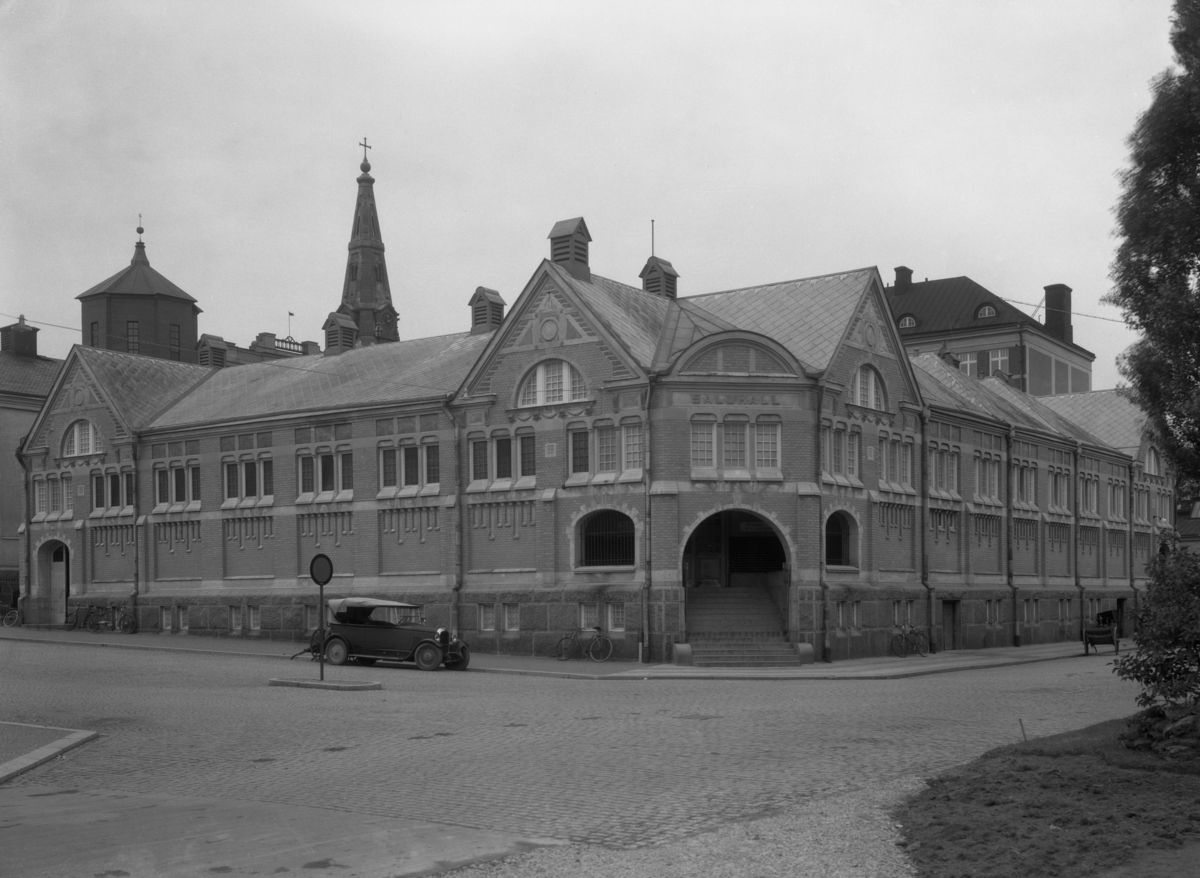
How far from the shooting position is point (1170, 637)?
1700 centimetres

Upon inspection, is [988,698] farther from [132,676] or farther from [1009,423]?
[1009,423]

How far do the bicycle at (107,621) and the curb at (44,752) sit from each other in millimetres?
33744

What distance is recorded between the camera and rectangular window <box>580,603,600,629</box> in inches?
1699

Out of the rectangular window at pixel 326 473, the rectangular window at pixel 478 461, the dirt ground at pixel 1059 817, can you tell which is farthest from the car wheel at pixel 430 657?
the dirt ground at pixel 1059 817

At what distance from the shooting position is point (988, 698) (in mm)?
28000

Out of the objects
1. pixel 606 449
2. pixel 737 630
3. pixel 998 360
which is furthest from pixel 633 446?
pixel 998 360

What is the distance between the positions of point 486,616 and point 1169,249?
1198 inches

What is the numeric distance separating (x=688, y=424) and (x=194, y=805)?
2876cm

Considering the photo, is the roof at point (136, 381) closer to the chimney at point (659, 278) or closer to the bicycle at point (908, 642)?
the chimney at point (659, 278)

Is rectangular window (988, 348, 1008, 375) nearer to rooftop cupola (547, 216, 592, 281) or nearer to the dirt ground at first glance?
rooftop cupola (547, 216, 592, 281)

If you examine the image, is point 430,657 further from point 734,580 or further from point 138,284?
point 138,284

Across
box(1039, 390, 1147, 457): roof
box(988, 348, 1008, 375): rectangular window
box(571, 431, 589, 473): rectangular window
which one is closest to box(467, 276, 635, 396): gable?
box(571, 431, 589, 473): rectangular window

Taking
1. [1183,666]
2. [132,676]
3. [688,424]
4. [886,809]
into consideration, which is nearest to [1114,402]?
[688,424]

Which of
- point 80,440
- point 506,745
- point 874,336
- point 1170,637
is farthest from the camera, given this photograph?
point 80,440
